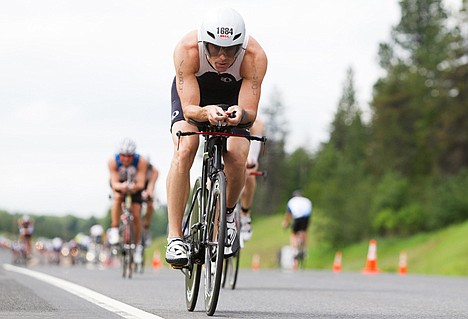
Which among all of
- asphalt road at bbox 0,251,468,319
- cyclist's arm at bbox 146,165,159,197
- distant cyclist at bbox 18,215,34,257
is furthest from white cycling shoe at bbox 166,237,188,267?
distant cyclist at bbox 18,215,34,257

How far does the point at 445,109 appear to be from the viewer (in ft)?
286

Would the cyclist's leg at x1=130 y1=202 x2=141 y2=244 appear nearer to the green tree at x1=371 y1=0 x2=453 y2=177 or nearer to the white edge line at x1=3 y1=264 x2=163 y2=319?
the white edge line at x1=3 y1=264 x2=163 y2=319

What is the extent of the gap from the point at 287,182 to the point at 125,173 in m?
161

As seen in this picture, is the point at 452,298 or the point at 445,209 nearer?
the point at 452,298

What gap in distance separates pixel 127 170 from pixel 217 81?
903 cm

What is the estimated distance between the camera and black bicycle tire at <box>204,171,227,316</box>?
811 centimetres

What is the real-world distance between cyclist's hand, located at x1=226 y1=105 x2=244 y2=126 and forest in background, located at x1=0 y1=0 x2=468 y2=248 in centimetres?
4394

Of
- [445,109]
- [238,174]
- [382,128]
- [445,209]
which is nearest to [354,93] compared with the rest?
[382,128]

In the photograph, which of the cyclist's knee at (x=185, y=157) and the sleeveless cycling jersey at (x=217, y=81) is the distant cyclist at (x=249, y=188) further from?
the cyclist's knee at (x=185, y=157)

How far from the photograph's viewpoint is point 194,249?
8.90 m

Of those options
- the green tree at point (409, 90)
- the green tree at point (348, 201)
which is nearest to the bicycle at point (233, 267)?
the green tree at point (348, 201)

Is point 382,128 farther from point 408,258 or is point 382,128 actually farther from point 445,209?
point 408,258

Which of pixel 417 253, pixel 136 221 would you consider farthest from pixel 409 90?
pixel 136 221

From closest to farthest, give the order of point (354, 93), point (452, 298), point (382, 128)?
point (452, 298) → point (382, 128) → point (354, 93)
